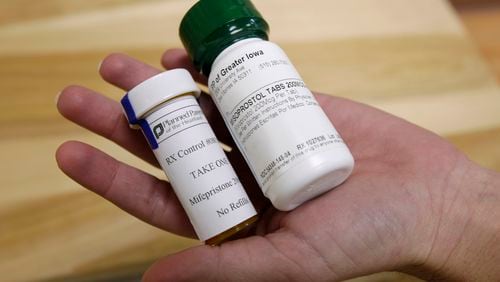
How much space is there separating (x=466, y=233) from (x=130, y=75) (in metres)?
0.41

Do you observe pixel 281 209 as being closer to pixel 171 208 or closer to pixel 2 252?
pixel 171 208

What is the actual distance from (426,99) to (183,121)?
45 centimetres

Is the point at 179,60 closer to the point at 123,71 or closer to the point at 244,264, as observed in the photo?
the point at 123,71

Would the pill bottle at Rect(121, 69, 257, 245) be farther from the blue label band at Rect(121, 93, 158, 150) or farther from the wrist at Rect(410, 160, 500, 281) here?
the wrist at Rect(410, 160, 500, 281)

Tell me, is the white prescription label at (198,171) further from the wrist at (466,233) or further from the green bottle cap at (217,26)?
the wrist at (466,233)

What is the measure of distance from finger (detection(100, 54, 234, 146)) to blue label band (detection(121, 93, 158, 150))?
10 cm

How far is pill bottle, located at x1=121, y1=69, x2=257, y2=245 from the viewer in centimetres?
46

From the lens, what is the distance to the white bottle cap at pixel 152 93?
0.48m

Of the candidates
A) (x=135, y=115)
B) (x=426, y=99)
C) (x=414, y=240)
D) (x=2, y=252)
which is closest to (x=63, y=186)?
(x=2, y=252)

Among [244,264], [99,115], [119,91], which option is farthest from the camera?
[119,91]

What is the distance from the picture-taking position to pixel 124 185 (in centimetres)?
52

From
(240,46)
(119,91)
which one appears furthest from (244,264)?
(119,91)

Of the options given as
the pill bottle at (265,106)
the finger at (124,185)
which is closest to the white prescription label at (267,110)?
the pill bottle at (265,106)

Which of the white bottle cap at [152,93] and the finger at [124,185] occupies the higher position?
the white bottle cap at [152,93]
